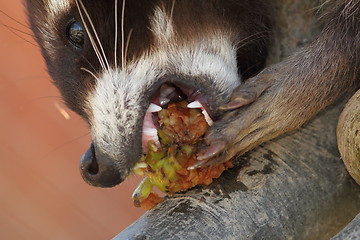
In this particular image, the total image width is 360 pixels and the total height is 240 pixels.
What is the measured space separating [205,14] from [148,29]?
0.14 metres

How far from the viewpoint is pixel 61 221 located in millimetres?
2078

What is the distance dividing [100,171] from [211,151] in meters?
0.25

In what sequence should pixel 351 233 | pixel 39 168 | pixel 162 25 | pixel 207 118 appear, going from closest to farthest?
pixel 351 233, pixel 207 118, pixel 162 25, pixel 39 168

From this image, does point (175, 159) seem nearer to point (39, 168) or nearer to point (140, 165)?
point (140, 165)

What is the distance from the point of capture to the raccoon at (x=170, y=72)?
1164 mm

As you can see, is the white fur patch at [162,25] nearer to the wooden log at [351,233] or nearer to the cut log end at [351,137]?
the cut log end at [351,137]

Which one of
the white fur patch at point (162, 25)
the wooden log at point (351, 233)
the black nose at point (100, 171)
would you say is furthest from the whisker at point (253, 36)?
the wooden log at point (351, 233)

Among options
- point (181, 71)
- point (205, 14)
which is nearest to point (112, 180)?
point (181, 71)

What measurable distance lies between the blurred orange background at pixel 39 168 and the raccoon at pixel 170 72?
807 millimetres

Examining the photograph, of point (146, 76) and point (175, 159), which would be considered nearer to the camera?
point (175, 159)

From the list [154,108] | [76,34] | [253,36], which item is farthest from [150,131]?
[253,36]

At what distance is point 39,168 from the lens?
2.10 metres

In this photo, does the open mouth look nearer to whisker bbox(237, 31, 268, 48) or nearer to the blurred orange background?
whisker bbox(237, 31, 268, 48)

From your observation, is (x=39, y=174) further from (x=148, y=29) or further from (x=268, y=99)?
(x=268, y=99)
